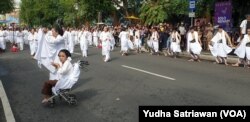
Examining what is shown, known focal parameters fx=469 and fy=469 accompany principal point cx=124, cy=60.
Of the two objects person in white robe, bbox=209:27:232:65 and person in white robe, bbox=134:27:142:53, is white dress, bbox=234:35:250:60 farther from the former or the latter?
person in white robe, bbox=134:27:142:53

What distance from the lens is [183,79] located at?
46.6 ft

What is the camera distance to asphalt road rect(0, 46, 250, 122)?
9578mm

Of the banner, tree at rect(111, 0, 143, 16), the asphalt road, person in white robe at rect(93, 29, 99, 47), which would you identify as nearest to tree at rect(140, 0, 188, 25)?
the banner

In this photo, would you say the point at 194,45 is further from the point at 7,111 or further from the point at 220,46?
the point at 7,111

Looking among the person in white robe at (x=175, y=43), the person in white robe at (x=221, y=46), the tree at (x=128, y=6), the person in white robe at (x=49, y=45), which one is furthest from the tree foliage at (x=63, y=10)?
the person in white robe at (x=49, y=45)

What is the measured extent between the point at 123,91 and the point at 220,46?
8925mm

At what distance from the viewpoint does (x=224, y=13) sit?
23.8m

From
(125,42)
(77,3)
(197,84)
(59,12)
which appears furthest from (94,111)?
(59,12)

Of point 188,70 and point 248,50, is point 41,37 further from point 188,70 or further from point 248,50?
point 248,50

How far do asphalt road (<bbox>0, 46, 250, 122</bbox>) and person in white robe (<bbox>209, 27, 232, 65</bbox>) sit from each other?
2.16m

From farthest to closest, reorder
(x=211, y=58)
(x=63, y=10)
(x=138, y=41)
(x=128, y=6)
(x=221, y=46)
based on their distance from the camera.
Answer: (x=63, y=10)
(x=128, y=6)
(x=138, y=41)
(x=211, y=58)
(x=221, y=46)

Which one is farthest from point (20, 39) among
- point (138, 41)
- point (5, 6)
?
point (5, 6)

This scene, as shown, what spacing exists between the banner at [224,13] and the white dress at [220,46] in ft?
12.5

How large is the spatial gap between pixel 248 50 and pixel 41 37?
30.2 feet
